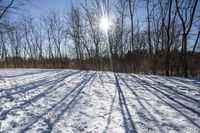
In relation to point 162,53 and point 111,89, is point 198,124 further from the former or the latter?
point 162,53

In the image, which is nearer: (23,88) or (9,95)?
(9,95)

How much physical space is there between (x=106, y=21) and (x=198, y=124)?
43.1 feet

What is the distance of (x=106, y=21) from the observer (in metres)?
14.9

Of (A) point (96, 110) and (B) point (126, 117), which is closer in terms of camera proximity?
(B) point (126, 117)

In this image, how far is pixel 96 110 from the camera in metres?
3.25

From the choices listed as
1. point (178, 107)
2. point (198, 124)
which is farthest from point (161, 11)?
point (198, 124)

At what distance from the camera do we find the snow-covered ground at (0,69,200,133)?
2.57 meters

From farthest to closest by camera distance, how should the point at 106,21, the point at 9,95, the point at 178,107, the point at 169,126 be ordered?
the point at 106,21 → the point at 9,95 → the point at 178,107 → the point at 169,126

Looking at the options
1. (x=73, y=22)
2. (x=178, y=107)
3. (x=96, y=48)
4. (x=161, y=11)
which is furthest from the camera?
(x=73, y=22)

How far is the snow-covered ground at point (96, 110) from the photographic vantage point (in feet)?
8.43

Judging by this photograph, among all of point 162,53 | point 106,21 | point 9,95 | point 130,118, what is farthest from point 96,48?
point 130,118

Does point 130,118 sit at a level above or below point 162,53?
below

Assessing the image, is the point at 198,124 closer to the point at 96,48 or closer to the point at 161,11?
the point at 161,11

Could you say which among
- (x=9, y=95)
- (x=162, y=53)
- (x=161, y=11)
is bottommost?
(x=9, y=95)
